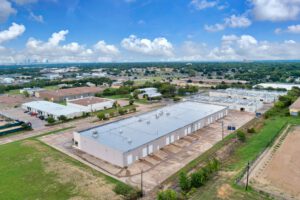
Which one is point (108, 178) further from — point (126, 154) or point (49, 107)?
point (49, 107)

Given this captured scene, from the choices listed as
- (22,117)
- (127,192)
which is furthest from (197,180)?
(22,117)

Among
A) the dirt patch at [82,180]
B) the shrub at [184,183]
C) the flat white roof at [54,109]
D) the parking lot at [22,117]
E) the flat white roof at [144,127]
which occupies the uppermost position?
the flat white roof at [144,127]

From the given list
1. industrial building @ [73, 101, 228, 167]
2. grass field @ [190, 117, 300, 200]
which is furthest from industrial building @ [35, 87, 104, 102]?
grass field @ [190, 117, 300, 200]

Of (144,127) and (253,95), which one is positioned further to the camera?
(253,95)

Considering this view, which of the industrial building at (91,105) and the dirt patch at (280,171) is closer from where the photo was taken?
the dirt patch at (280,171)

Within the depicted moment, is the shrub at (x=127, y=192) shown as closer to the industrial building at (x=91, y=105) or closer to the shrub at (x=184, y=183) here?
the shrub at (x=184, y=183)

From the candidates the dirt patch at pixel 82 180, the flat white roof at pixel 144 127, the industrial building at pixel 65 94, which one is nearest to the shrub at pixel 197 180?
the dirt patch at pixel 82 180

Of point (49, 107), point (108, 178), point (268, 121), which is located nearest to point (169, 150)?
point (108, 178)

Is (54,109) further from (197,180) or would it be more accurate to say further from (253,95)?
(253,95)
